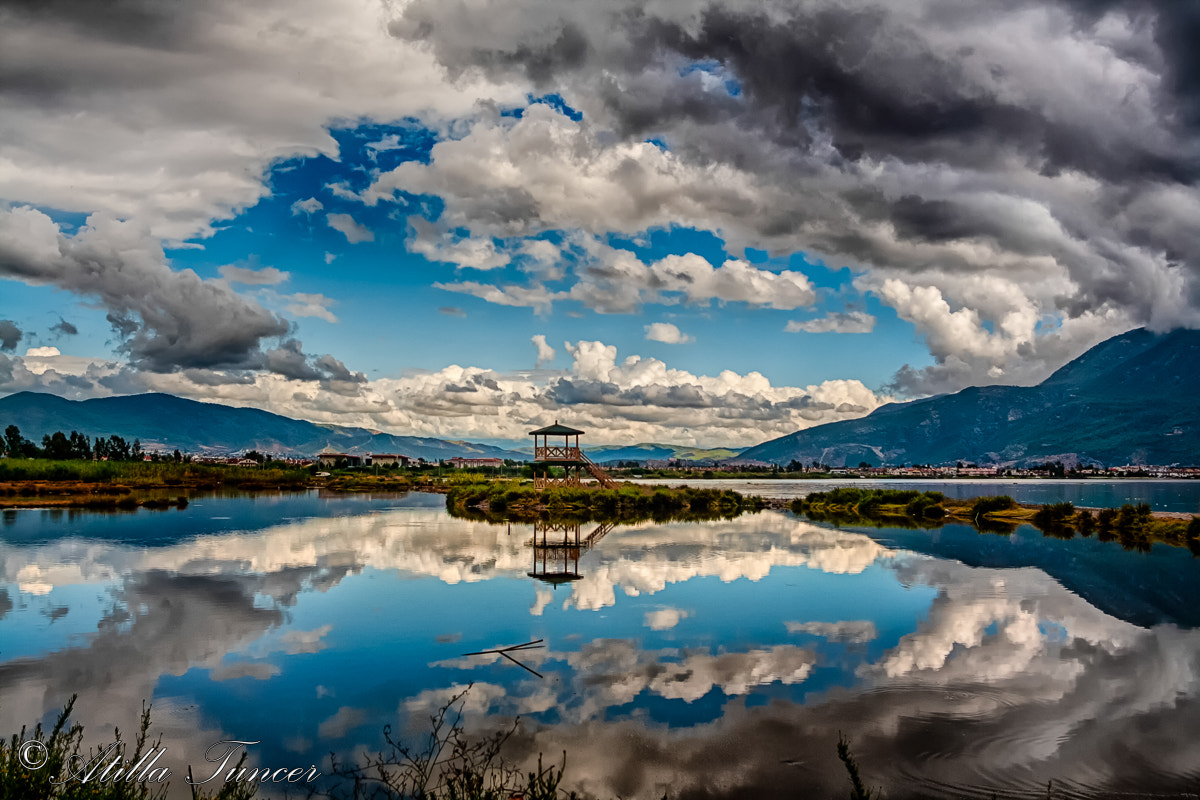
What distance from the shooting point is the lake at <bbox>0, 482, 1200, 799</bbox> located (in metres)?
9.22

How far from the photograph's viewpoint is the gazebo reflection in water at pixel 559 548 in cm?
2344

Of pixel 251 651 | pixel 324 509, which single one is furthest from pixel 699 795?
pixel 324 509

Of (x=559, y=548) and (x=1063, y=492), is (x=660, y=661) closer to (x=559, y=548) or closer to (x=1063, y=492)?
(x=559, y=548)

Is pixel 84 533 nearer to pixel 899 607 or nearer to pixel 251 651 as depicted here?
pixel 251 651

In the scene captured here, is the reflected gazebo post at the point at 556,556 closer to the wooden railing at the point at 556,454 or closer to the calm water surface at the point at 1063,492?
the wooden railing at the point at 556,454

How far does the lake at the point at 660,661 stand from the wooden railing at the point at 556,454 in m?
31.0

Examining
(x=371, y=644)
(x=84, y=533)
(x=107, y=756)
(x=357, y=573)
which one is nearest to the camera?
(x=107, y=756)

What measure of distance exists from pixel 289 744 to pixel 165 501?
183ft

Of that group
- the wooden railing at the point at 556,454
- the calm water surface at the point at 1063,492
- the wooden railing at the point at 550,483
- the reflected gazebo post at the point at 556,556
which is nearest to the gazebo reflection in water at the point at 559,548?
the reflected gazebo post at the point at 556,556

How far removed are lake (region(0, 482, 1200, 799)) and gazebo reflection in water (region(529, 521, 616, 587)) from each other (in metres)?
→ 0.32

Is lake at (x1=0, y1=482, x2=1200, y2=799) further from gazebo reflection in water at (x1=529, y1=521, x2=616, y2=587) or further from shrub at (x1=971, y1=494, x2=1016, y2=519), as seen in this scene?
shrub at (x1=971, y1=494, x2=1016, y2=519)

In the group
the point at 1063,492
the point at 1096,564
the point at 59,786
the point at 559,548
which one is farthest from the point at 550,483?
the point at 1063,492

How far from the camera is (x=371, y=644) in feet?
48.4

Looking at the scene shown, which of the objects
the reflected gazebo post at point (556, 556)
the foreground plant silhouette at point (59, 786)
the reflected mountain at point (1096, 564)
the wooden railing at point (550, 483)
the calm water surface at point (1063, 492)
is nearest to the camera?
the foreground plant silhouette at point (59, 786)
